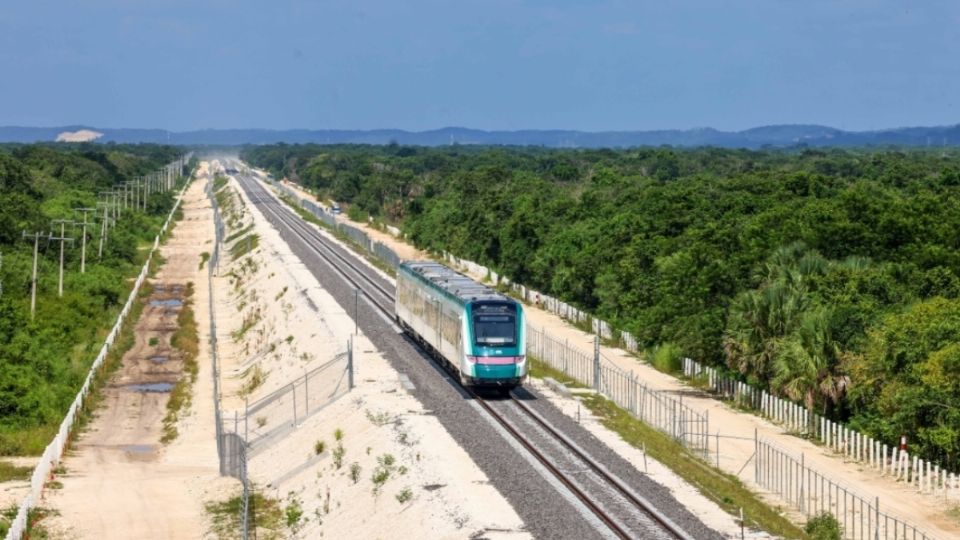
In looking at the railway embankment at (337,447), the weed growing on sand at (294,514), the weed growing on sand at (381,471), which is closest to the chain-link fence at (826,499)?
the railway embankment at (337,447)

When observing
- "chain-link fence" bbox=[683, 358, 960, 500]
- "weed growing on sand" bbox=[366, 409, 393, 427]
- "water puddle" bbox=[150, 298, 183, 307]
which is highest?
"weed growing on sand" bbox=[366, 409, 393, 427]

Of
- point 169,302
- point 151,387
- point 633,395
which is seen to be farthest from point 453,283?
point 169,302

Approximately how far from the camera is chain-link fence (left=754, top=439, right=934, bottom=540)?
2958 centimetres

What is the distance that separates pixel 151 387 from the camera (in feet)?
188

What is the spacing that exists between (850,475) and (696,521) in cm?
1005

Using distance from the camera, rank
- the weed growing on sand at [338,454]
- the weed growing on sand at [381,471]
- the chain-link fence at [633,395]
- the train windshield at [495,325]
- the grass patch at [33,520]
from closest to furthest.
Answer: the grass patch at [33,520] < the weed growing on sand at [381,471] < the weed growing on sand at [338,454] < the chain-link fence at [633,395] < the train windshield at [495,325]

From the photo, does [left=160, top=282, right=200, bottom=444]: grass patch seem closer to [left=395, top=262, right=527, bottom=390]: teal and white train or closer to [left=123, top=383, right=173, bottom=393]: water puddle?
[left=123, top=383, right=173, bottom=393]: water puddle

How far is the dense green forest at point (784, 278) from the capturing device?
38.6 m

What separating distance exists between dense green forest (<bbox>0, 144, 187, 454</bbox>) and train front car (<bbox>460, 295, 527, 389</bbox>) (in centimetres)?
1427

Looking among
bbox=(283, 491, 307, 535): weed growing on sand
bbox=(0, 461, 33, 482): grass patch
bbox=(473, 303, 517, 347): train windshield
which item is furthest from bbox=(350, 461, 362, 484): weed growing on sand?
bbox=(0, 461, 33, 482): grass patch

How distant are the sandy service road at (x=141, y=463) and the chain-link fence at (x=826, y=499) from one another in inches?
580

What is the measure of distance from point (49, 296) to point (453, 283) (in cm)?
3248

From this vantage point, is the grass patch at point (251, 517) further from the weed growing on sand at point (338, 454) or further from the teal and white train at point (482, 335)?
the teal and white train at point (482, 335)

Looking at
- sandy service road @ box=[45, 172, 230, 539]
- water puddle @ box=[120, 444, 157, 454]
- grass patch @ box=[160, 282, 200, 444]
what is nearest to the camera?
sandy service road @ box=[45, 172, 230, 539]
